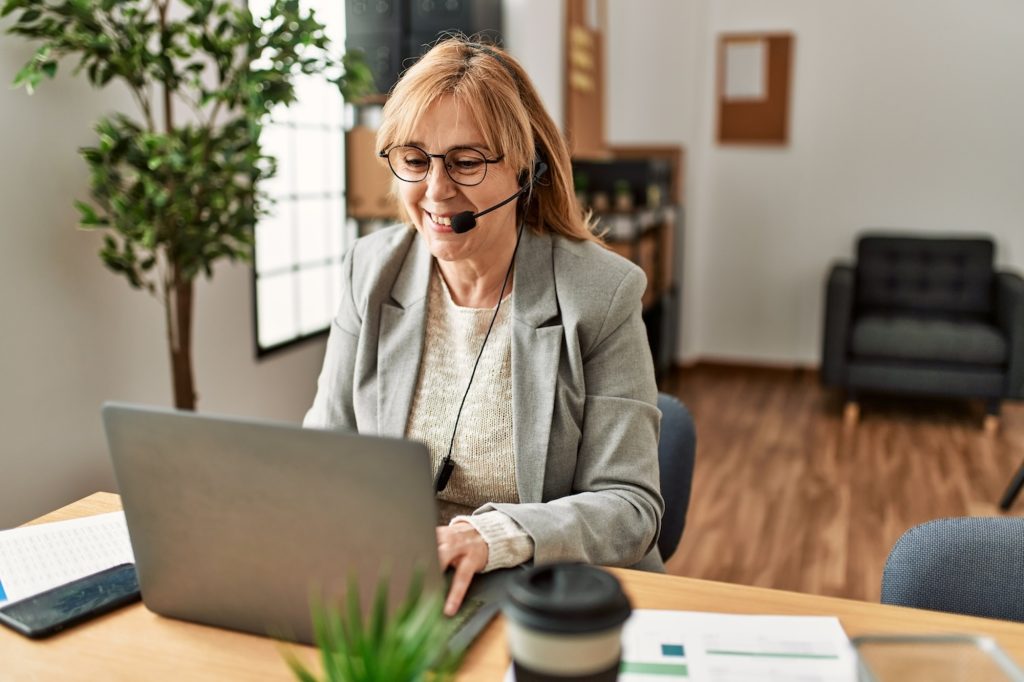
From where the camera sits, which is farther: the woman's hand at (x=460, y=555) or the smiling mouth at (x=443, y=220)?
the smiling mouth at (x=443, y=220)

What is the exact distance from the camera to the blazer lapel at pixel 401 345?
1.48 metres

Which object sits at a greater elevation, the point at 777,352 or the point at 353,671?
the point at 353,671

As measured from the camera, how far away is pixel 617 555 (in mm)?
1293

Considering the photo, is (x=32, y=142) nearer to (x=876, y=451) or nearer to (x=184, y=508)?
(x=184, y=508)

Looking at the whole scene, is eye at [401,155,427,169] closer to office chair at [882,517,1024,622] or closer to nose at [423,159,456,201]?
nose at [423,159,456,201]

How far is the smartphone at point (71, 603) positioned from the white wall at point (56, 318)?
152 cm

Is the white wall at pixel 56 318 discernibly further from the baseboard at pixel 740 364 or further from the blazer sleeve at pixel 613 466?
the baseboard at pixel 740 364

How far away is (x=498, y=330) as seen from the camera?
150 cm

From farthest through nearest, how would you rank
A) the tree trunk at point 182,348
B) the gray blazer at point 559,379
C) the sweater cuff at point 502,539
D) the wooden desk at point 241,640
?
the tree trunk at point 182,348, the gray blazer at point 559,379, the sweater cuff at point 502,539, the wooden desk at point 241,640

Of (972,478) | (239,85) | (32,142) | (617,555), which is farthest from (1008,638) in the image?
(972,478)

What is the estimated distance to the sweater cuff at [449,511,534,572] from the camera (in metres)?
1.14

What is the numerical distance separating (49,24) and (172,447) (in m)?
1.71

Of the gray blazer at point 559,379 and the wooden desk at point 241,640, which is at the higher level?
the gray blazer at point 559,379

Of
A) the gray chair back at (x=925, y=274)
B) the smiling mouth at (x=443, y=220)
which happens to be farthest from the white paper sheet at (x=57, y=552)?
the gray chair back at (x=925, y=274)
